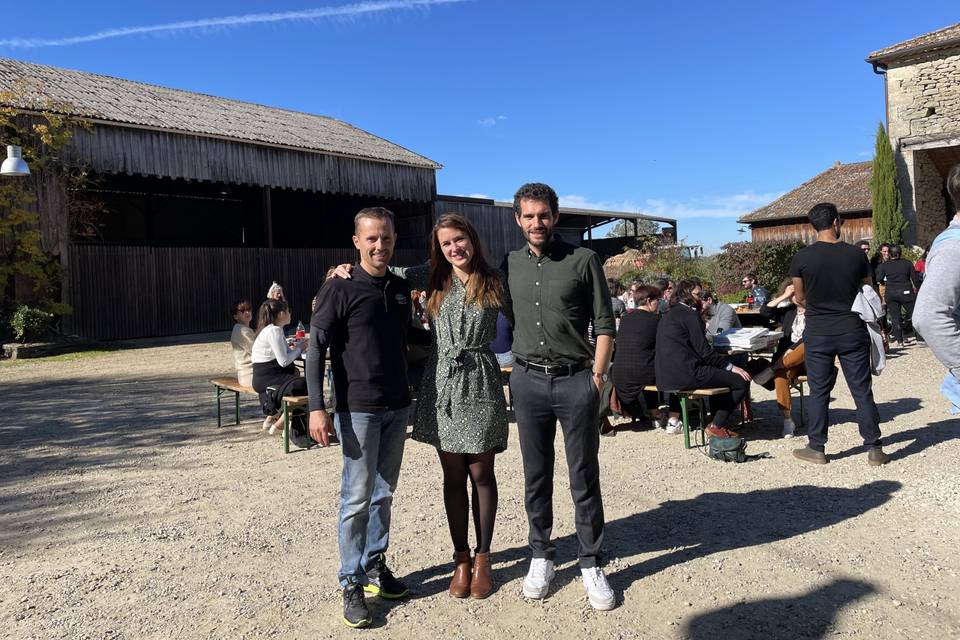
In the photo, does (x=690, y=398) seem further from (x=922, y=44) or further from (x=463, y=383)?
(x=922, y=44)

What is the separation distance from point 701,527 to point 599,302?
1.79 metres

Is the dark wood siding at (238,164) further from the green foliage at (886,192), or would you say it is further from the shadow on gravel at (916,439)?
the shadow on gravel at (916,439)

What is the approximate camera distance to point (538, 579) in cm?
319

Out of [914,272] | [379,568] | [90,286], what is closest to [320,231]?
[90,286]

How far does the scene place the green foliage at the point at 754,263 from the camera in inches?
898

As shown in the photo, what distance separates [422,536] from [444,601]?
2.82ft

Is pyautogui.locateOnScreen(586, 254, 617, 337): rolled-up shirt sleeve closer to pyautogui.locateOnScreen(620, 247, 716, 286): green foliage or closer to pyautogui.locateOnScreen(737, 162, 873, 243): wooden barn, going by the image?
pyautogui.locateOnScreen(620, 247, 716, 286): green foliage

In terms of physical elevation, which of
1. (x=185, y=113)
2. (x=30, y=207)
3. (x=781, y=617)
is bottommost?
(x=781, y=617)

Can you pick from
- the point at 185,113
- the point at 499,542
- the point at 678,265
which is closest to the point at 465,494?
the point at 499,542

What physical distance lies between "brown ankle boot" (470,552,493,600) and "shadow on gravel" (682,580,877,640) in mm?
876

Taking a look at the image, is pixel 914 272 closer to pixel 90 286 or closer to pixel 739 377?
pixel 739 377

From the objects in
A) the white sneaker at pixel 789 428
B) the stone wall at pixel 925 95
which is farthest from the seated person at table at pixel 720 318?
the stone wall at pixel 925 95

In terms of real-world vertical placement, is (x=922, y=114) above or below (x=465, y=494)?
above

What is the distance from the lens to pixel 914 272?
1166 centimetres
